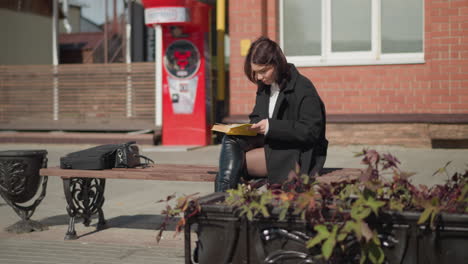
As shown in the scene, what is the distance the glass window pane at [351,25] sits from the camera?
45.4 ft

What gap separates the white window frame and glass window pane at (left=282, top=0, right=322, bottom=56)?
0.11 metres

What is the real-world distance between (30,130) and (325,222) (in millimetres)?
14420

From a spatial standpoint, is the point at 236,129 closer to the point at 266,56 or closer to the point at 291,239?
the point at 266,56

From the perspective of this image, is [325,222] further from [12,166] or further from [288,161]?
[12,166]

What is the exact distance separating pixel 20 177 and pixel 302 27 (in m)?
8.79

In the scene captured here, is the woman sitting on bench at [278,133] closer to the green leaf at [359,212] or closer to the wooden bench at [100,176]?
the wooden bench at [100,176]

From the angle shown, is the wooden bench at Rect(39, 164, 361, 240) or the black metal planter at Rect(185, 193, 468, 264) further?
the wooden bench at Rect(39, 164, 361, 240)

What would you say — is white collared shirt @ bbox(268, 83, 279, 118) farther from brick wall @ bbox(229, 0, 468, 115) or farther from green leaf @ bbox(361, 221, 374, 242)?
brick wall @ bbox(229, 0, 468, 115)

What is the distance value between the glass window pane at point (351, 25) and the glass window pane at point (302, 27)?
304mm

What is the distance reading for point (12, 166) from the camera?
249 inches

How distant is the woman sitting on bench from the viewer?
4.72 m

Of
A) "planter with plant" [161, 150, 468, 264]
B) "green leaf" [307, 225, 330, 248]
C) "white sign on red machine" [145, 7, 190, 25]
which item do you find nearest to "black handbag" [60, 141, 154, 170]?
"planter with plant" [161, 150, 468, 264]

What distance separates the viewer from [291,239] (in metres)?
3.45

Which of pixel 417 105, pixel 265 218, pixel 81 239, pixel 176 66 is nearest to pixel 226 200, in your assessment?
pixel 265 218
